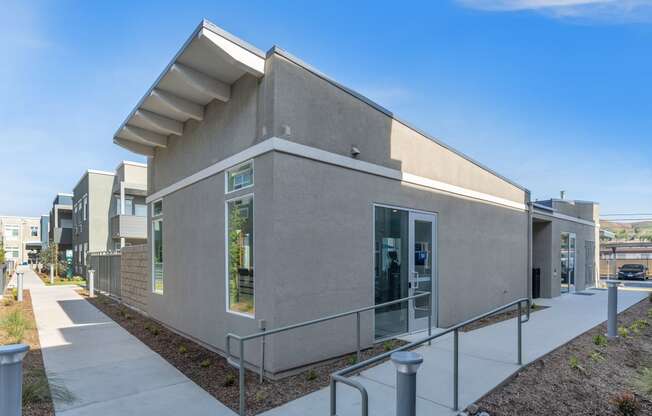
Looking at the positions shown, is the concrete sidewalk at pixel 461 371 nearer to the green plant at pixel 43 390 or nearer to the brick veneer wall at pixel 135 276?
the green plant at pixel 43 390

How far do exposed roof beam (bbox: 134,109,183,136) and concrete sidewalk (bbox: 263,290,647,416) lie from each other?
6430 millimetres

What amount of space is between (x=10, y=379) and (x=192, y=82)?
4670mm

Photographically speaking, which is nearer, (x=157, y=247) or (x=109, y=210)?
(x=157, y=247)

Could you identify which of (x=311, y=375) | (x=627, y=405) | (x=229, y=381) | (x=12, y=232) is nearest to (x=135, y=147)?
(x=229, y=381)

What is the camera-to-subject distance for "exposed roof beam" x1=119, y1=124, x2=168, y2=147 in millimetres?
8767

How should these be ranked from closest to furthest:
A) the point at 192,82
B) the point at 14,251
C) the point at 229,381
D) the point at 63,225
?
the point at 229,381 < the point at 192,82 < the point at 63,225 < the point at 14,251

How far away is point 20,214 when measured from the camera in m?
60.5

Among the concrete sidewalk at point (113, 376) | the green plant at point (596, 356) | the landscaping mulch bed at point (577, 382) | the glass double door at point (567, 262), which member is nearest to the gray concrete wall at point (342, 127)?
the concrete sidewalk at point (113, 376)

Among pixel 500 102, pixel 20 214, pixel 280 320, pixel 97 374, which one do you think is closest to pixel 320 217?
pixel 280 320

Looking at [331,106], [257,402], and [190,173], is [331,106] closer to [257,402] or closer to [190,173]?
[190,173]

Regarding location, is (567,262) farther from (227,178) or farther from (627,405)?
(227,178)

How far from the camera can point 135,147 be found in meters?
9.86

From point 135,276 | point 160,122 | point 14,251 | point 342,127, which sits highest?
point 160,122

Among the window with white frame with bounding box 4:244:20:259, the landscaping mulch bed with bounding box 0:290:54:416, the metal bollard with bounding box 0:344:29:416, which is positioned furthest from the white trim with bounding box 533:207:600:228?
the window with white frame with bounding box 4:244:20:259
